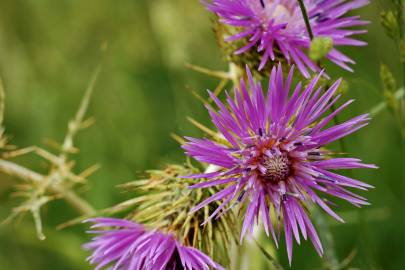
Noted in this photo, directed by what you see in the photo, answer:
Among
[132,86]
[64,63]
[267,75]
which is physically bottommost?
[267,75]

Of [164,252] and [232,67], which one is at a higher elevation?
[232,67]

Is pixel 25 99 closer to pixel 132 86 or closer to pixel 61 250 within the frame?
pixel 132 86

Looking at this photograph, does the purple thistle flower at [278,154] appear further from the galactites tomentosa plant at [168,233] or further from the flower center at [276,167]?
the galactites tomentosa plant at [168,233]

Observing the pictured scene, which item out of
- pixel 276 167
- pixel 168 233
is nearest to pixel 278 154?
pixel 276 167

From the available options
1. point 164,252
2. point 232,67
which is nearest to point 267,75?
point 232,67

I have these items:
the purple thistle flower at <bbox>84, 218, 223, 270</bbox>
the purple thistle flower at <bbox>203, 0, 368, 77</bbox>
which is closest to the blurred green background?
the purple thistle flower at <bbox>84, 218, 223, 270</bbox>

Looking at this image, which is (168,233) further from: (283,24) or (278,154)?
(283,24)

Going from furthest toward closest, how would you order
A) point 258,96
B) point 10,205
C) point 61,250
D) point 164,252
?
1. point 10,205
2. point 61,250
3. point 164,252
4. point 258,96
